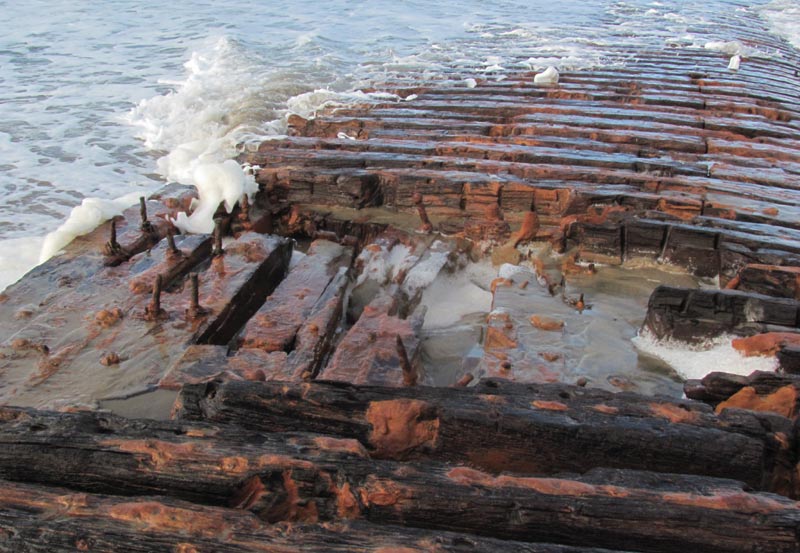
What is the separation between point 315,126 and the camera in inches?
305

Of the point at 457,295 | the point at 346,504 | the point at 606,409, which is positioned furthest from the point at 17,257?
the point at 606,409

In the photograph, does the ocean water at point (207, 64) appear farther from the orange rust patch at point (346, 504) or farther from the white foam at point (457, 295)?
the orange rust patch at point (346, 504)

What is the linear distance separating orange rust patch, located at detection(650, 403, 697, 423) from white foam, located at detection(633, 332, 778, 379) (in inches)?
35.1

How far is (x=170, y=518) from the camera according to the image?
6.38ft

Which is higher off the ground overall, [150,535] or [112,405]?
[150,535]

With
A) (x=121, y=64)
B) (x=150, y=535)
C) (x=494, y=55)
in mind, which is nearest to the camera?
(x=150, y=535)

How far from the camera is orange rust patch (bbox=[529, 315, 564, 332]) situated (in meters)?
3.86

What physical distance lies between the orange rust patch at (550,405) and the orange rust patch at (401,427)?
405mm

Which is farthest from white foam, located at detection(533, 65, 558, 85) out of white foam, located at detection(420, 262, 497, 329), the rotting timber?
white foam, located at detection(420, 262, 497, 329)

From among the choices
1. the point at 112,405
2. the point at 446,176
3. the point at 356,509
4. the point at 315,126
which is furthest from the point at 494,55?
the point at 356,509

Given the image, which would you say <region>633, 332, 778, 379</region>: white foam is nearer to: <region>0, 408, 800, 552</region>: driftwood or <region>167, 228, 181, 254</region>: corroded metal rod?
<region>0, 408, 800, 552</region>: driftwood

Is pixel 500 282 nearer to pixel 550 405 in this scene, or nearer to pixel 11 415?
pixel 550 405

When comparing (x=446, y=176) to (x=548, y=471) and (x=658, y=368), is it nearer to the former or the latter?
(x=658, y=368)

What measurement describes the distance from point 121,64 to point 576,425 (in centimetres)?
1587
